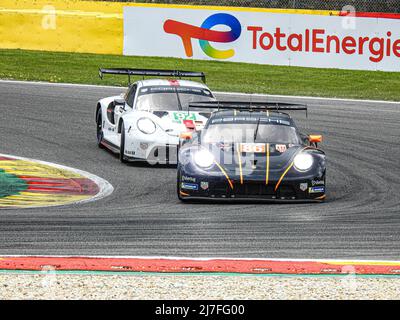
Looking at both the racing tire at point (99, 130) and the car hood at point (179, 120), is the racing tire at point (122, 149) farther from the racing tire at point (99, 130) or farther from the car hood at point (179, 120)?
the racing tire at point (99, 130)

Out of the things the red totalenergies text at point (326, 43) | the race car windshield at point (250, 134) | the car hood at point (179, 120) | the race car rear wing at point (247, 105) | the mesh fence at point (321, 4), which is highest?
the mesh fence at point (321, 4)

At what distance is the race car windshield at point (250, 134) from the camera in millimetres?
13625

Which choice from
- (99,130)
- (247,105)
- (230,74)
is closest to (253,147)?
(247,105)

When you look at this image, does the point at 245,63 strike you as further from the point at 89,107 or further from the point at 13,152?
the point at 13,152

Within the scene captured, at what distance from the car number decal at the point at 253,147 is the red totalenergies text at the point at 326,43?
538 inches

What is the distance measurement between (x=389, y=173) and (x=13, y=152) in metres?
5.56

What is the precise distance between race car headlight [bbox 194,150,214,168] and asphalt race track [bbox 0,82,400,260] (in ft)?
1.68

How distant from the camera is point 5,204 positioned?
12.6 m

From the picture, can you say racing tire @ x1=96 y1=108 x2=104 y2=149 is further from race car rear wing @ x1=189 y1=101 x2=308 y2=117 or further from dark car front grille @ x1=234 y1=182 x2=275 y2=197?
dark car front grille @ x1=234 y1=182 x2=275 y2=197

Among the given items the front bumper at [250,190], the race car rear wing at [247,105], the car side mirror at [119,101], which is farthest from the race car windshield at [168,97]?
the front bumper at [250,190]

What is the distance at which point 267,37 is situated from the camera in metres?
26.9

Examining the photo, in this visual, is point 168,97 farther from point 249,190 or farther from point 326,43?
point 326,43

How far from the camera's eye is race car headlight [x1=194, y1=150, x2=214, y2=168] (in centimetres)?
1292

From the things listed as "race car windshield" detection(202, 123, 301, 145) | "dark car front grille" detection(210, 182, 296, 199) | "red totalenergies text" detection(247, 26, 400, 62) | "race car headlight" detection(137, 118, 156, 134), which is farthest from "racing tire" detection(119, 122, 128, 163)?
"red totalenergies text" detection(247, 26, 400, 62)
